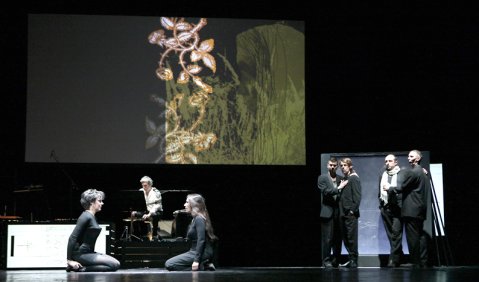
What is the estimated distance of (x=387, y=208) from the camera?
902cm

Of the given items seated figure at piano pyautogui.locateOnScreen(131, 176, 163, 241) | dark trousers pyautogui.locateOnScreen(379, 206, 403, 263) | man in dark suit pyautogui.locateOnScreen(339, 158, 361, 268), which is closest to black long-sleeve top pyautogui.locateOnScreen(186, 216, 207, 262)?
seated figure at piano pyautogui.locateOnScreen(131, 176, 163, 241)

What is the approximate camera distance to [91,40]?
11.0 m

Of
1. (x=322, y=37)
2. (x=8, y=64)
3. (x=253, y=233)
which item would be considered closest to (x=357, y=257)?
(x=253, y=233)

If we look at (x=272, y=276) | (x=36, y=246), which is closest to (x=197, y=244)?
(x=272, y=276)

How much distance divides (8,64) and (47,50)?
0.64m

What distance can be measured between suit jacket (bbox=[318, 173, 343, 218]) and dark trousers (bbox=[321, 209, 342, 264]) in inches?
2.9

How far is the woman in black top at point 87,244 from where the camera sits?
8.18 m

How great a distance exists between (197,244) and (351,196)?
2.10 metres

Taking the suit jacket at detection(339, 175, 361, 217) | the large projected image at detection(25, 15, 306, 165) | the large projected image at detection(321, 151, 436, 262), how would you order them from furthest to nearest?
the large projected image at detection(25, 15, 306, 165), the large projected image at detection(321, 151, 436, 262), the suit jacket at detection(339, 175, 361, 217)

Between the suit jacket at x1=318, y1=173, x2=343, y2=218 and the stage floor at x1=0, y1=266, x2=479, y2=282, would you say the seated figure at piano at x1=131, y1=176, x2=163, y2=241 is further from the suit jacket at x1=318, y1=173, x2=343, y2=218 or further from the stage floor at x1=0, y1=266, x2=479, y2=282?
the suit jacket at x1=318, y1=173, x2=343, y2=218

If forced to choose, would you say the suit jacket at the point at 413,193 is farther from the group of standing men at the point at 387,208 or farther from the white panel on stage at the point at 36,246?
the white panel on stage at the point at 36,246

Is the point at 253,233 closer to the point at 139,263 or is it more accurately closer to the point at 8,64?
the point at 139,263

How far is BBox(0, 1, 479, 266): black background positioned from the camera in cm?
1121

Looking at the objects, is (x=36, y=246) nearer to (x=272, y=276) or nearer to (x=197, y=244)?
(x=197, y=244)
